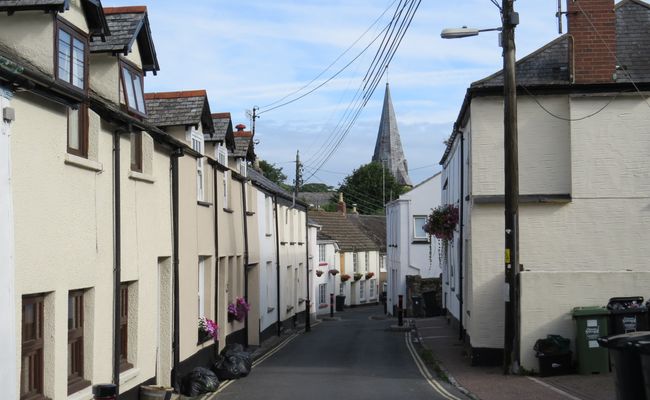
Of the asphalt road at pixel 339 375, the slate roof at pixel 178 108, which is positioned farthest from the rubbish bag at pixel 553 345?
the slate roof at pixel 178 108

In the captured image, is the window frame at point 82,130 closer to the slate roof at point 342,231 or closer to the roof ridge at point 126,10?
the roof ridge at point 126,10

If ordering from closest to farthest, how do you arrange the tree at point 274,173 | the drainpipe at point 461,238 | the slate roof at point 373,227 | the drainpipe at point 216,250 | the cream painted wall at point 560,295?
the cream painted wall at point 560,295 < the drainpipe at point 216,250 < the drainpipe at point 461,238 < the slate roof at point 373,227 < the tree at point 274,173

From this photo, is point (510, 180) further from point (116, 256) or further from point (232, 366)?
point (116, 256)

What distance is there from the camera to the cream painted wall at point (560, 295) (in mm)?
→ 16766

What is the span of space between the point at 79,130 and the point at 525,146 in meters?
11.7

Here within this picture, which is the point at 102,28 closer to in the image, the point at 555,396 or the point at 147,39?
the point at 147,39

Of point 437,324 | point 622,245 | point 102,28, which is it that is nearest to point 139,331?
point 102,28

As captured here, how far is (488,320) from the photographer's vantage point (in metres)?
18.7

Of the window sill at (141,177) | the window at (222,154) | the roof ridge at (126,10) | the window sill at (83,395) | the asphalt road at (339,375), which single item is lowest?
the asphalt road at (339,375)

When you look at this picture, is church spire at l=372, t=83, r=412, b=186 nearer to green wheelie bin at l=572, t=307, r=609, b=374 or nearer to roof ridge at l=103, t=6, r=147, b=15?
green wheelie bin at l=572, t=307, r=609, b=374

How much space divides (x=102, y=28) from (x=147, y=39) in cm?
314

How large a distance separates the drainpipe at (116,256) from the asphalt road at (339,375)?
11.5 feet

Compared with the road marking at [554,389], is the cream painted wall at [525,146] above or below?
above

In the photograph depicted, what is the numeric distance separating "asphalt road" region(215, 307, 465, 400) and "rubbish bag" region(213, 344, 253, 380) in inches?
9.2
